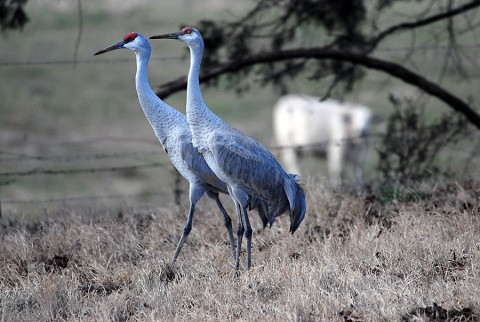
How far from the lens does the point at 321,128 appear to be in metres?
18.5

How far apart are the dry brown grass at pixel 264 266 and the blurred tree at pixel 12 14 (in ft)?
6.41

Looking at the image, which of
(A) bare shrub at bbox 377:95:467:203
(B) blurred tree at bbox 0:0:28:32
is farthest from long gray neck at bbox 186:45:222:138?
(A) bare shrub at bbox 377:95:467:203

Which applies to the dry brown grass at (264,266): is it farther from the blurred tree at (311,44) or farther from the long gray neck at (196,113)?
the blurred tree at (311,44)

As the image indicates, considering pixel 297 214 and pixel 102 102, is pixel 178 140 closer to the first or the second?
pixel 297 214

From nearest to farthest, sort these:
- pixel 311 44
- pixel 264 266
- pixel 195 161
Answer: pixel 264 266, pixel 195 161, pixel 311 44

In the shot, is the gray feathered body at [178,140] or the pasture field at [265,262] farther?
the gray feathered body at [178,140]

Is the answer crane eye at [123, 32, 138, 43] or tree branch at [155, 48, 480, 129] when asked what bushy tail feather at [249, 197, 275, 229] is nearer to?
crane eye at [123, 32, 138, 43]

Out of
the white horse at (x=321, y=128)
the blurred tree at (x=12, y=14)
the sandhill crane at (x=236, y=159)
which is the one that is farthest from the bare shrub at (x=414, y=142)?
the white horse at (x=321, y=128)

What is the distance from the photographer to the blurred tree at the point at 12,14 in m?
8.48

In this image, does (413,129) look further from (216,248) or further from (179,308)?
(179,308)

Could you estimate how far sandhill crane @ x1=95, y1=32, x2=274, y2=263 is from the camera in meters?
6.72

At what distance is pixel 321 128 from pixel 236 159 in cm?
1228

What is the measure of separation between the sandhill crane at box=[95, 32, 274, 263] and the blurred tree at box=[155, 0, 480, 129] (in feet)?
6.01

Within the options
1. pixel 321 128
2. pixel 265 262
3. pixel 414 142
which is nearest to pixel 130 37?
pixel 265 262
